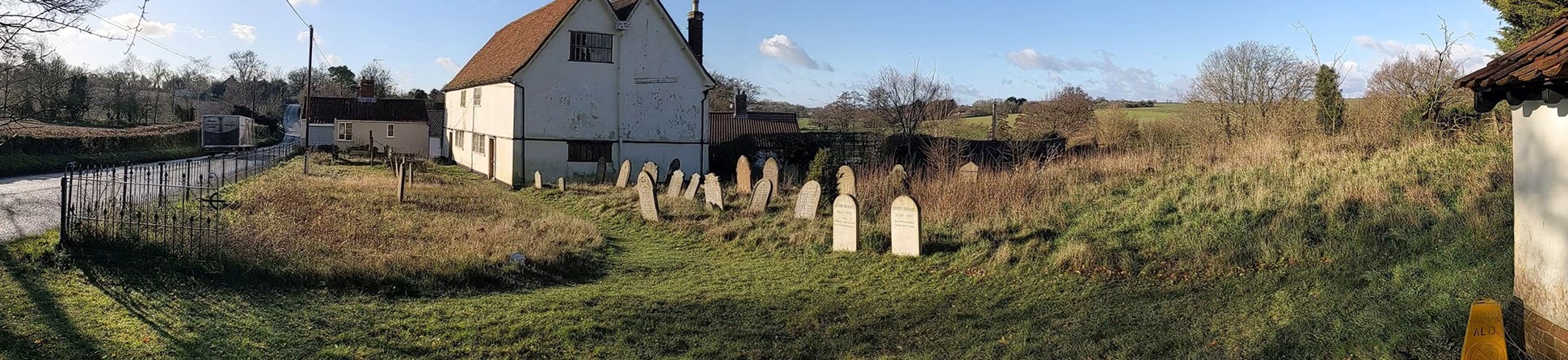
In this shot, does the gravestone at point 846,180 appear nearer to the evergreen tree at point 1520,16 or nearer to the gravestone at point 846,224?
the gravestone at point 846,224

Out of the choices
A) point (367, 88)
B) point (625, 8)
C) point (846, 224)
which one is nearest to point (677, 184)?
point (846, 224)

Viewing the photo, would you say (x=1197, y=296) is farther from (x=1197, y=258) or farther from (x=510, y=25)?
(x=510, y=25)

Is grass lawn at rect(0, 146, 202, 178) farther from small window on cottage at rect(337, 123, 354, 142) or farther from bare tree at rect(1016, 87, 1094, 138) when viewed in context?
bare tree at rect(1016, 87, 1094, 138)

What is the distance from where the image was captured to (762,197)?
707 inches

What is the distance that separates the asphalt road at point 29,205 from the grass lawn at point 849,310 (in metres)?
2.20

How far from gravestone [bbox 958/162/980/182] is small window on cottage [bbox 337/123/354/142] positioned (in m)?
41.6

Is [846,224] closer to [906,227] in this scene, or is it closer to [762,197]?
[906,227]

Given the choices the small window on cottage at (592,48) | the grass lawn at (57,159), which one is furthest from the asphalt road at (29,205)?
the small window on cottage at (592,48)

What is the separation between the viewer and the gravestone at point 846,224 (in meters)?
13.6

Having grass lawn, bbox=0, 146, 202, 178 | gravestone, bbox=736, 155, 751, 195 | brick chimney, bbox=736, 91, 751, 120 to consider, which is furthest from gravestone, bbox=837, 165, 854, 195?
brick chimney, bbox=736, 91, 751, 120

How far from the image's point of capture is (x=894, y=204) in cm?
1309

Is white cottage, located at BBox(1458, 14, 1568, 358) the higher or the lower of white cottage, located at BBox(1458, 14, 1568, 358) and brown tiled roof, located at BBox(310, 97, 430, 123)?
the lower

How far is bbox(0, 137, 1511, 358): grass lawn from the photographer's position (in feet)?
23.4

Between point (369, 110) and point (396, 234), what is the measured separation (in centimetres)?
4064
